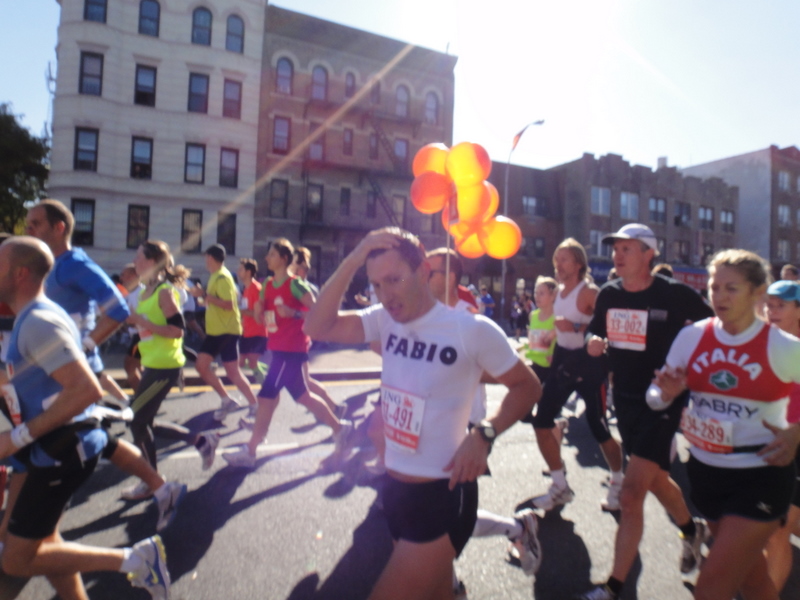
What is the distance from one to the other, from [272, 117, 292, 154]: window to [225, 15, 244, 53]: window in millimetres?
3524

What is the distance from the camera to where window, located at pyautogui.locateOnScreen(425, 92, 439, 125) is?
2897cm

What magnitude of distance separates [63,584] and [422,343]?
1937 millimetres

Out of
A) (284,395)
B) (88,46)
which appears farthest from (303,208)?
(284,395)

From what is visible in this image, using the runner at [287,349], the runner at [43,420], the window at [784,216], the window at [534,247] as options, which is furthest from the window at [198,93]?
the window at [784,216]

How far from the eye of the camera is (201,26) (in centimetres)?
2405

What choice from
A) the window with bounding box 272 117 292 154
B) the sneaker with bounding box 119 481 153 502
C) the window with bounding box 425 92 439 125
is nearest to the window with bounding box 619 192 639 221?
the window with bounding box 425 92 439 125

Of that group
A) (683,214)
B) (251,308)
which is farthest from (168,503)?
(683,214)

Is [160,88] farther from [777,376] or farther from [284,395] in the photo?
[777,376]

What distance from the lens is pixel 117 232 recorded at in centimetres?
2273

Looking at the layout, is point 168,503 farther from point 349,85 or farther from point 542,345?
point 349,85

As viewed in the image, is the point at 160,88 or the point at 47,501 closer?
the point at 47,501

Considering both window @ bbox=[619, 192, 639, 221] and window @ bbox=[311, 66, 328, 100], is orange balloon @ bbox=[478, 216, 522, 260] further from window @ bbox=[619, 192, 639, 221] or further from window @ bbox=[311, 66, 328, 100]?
window @ bbox=[619, 192, 639, 221]

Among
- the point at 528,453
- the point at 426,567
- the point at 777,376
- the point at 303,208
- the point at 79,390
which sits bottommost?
the point at 528,453

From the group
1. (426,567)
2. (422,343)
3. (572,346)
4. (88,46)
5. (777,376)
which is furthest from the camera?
(88,46)
